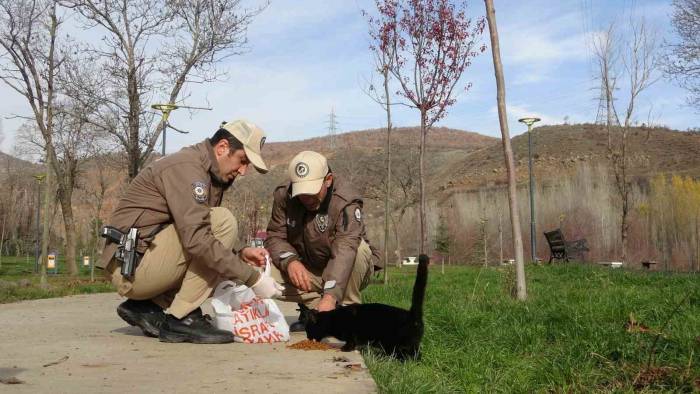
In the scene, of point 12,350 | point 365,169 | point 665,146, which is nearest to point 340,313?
point 12,350

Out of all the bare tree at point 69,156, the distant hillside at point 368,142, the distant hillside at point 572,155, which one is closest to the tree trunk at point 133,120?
the bare tree at point 69,156

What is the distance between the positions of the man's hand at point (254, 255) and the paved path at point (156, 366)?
595 mm

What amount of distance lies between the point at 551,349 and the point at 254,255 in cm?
204

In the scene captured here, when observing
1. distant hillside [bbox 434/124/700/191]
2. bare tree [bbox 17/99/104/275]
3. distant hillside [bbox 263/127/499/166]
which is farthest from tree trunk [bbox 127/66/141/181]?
distant hillside [bbox 263/127/499/166]

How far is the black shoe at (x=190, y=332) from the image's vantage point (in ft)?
13.4

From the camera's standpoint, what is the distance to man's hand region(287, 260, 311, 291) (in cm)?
464

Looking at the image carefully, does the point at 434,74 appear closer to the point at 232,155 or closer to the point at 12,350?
the point at 232,155

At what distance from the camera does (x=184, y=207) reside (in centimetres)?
393

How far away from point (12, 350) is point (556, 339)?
11.1 feet

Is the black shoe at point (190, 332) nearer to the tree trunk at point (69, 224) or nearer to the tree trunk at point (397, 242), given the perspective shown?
the tree trunk at point (69, 224)

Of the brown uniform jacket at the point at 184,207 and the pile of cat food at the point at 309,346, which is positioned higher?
the brown uniform jacket at the point at 184,207

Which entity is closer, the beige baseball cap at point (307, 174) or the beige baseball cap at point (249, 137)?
the beige baseball cap at point (249, 137)

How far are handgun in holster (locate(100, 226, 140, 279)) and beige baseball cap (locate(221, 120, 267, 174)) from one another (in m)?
0.85

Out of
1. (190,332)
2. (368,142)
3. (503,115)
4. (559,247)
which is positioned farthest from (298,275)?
(368,142)
